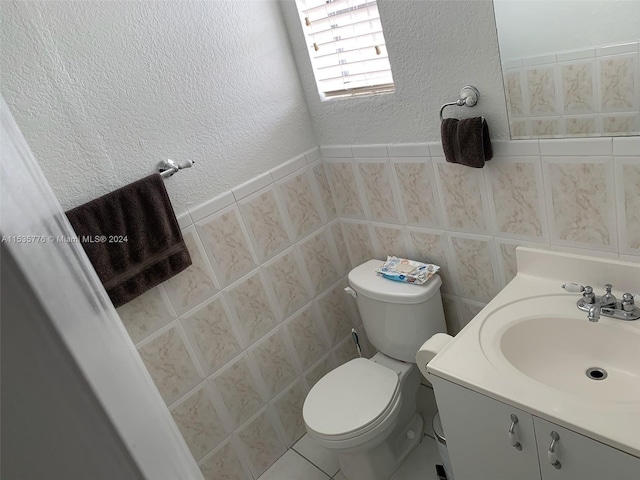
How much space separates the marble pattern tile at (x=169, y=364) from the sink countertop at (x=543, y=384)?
93 cm

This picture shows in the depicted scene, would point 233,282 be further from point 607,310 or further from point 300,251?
point 607,310

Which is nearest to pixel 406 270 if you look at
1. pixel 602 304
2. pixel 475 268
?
pixel 475 268

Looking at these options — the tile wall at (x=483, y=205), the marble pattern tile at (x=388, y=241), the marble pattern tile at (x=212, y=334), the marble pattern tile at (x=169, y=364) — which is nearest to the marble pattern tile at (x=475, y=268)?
the tile wall at (x=483, y=205)

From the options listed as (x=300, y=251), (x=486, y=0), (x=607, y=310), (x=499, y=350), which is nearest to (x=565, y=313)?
(x=607, y=310)

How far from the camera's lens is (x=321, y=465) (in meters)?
2.07

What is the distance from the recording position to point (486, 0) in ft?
4.37

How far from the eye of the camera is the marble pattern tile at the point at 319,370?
222 centimetres

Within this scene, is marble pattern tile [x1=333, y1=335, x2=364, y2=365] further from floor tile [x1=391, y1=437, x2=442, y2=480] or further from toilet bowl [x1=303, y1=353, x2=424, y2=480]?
floor tile [x1=391, y1=437, x2=442, y2=480]

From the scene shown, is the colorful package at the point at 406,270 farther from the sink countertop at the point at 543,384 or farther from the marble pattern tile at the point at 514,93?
the marble pattern tile at the point at 514,93

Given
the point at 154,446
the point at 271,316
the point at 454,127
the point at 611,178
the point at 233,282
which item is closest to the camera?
the point at 154,446

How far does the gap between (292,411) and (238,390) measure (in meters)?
0.36

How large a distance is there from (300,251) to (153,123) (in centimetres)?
83

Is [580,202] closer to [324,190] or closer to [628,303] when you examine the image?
[628,303]

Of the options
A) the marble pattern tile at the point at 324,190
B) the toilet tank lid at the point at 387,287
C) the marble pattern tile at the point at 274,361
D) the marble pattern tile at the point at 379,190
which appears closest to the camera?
the toilet tank lid at the point at 387,287
